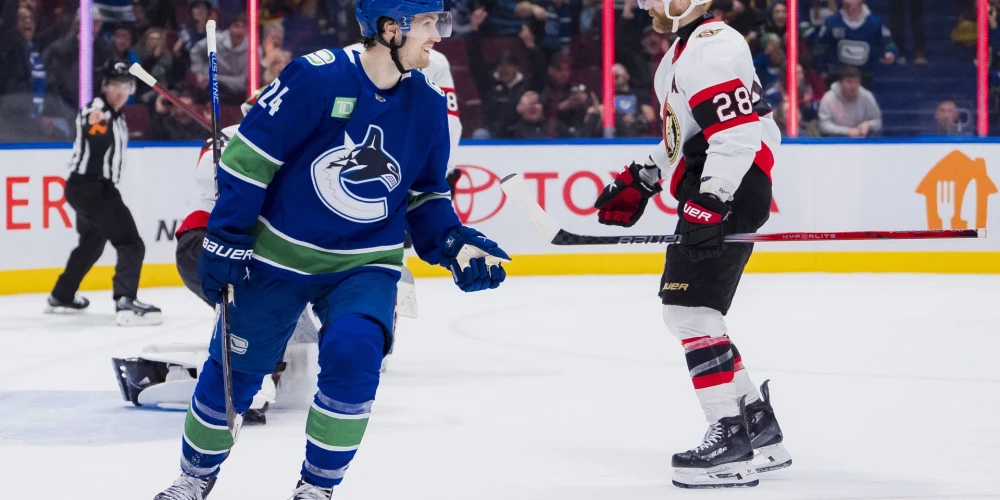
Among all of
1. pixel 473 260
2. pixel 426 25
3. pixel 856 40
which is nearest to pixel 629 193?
pixel 473 260

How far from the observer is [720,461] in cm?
309

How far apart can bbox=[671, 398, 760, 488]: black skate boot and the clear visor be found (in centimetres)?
110

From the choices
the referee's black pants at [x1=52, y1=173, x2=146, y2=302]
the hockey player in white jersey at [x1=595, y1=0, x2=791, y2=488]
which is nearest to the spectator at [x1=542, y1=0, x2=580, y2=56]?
the referee's black pants at [x1=52, y1=173, x2=146, y2=302]

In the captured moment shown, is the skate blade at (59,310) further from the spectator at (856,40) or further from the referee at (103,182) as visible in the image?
the spectator at (856,40)

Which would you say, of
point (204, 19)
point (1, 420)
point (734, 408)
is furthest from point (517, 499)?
point (204, 19)

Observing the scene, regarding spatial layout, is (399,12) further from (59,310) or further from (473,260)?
(59,310)

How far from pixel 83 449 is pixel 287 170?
1242mm

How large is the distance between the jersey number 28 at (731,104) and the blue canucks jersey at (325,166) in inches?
26.9

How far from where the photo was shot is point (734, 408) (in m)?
3.15

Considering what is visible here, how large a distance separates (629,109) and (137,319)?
3.49 meters

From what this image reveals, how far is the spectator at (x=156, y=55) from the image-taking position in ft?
27.3

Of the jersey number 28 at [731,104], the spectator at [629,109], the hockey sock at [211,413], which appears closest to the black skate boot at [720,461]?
the jersey number 28 at [731,104]

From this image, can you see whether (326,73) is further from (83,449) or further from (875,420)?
(875,420)

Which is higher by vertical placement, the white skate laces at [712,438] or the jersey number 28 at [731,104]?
the jersey number 28 at [731,104]
